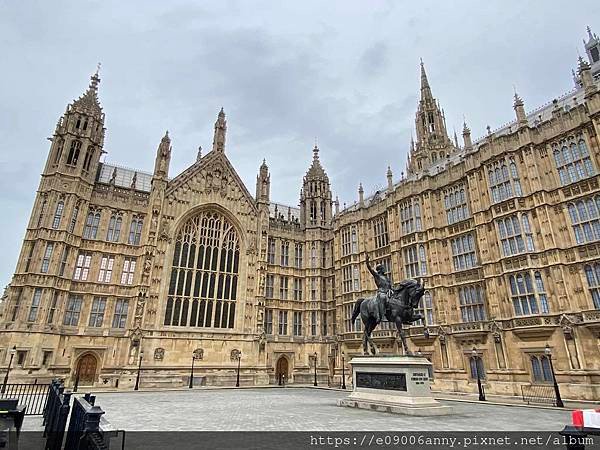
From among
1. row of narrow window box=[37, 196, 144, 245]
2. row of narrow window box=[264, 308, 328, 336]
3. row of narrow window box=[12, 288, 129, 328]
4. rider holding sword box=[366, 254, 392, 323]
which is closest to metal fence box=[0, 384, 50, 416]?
row of narrow window box=[12, 288, 129, 328]

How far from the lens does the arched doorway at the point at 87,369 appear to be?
30562 mm

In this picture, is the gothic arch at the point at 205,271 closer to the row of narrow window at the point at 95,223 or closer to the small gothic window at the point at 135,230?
the small gothic window at the point at 135,230

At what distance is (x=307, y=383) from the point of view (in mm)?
39156

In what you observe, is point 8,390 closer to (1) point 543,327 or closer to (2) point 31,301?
(2) point 31,301

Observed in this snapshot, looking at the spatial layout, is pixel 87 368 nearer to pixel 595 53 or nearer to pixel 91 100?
pixel 91 100

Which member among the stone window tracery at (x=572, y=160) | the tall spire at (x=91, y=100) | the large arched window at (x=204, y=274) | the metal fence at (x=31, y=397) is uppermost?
the tall spire at (x=91, y=100)

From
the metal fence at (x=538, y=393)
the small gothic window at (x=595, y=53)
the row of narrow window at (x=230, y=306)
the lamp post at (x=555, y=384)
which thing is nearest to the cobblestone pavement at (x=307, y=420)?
the lamp post at (x=555, y=384)

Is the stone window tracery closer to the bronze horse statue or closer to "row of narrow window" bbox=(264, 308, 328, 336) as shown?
the bronze horse statue

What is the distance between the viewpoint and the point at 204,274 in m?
38.3

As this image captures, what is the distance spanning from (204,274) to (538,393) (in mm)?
30236

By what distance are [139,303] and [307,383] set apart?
770 inches

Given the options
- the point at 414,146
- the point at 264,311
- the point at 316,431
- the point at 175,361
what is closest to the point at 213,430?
the point at 316,431

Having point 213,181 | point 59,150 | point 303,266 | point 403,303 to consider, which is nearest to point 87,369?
point 59,150

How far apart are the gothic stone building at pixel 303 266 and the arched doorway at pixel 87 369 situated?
10cm
